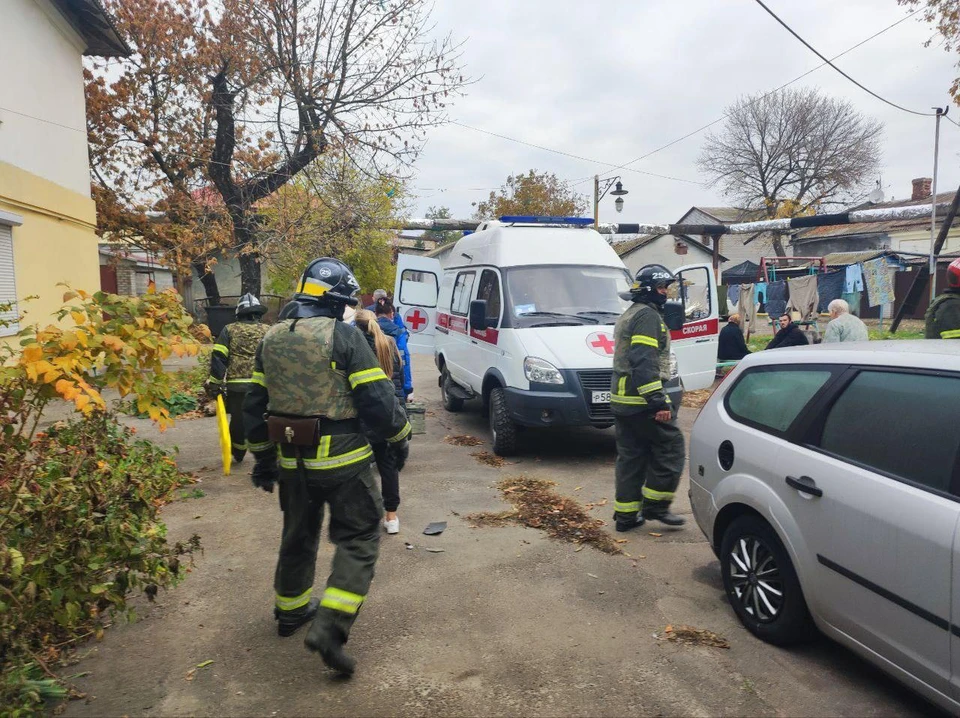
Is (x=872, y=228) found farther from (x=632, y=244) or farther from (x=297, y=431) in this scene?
(x=297, y=431)

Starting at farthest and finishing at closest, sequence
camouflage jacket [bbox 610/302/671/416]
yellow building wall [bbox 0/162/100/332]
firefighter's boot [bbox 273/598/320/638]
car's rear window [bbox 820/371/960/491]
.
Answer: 1. yellow building wall [bbox 0/162/100/332]
2. camouflage jacket [bbox 610/302/671/416]
3. firefighter's boot [bbox 273/598/320/638]
4. car's rear window [bbox 820/371/960/491]

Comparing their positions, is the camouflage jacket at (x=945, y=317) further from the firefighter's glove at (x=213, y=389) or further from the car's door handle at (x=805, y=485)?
the firefighter's glove at (x=213, y=389)

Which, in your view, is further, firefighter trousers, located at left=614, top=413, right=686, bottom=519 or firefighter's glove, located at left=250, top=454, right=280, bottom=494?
firefighter trousers, located at left=614, top=413, right=686, bottom=519

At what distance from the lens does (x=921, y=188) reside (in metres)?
39.8

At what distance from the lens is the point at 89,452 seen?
3877 millimetres

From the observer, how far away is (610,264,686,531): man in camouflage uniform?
16.6 feet

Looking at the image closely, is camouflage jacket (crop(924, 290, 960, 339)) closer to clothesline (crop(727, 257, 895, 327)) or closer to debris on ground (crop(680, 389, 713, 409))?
debris on ground (crop(680, 389, 713, 409))

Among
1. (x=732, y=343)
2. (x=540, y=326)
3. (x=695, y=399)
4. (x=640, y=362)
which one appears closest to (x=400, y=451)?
(x=640, y=362)

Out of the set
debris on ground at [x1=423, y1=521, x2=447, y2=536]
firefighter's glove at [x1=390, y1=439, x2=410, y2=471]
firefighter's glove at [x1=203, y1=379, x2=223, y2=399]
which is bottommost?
debris on ground at [x1=423, y1=521, x2=447, y2=536]

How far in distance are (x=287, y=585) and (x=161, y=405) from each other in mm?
1606

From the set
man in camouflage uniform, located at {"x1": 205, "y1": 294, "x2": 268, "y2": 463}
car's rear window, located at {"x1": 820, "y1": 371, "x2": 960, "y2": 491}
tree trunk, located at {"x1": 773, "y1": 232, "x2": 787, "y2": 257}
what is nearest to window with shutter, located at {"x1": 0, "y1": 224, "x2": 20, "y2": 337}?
man in camouflage uniform, located at {"x1": 205, "y1": 294, "x2": 268, "y2": 463}

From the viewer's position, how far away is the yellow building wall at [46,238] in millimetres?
9766

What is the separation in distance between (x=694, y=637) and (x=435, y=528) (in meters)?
2.24

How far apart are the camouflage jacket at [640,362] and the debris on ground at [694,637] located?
1.71 m
